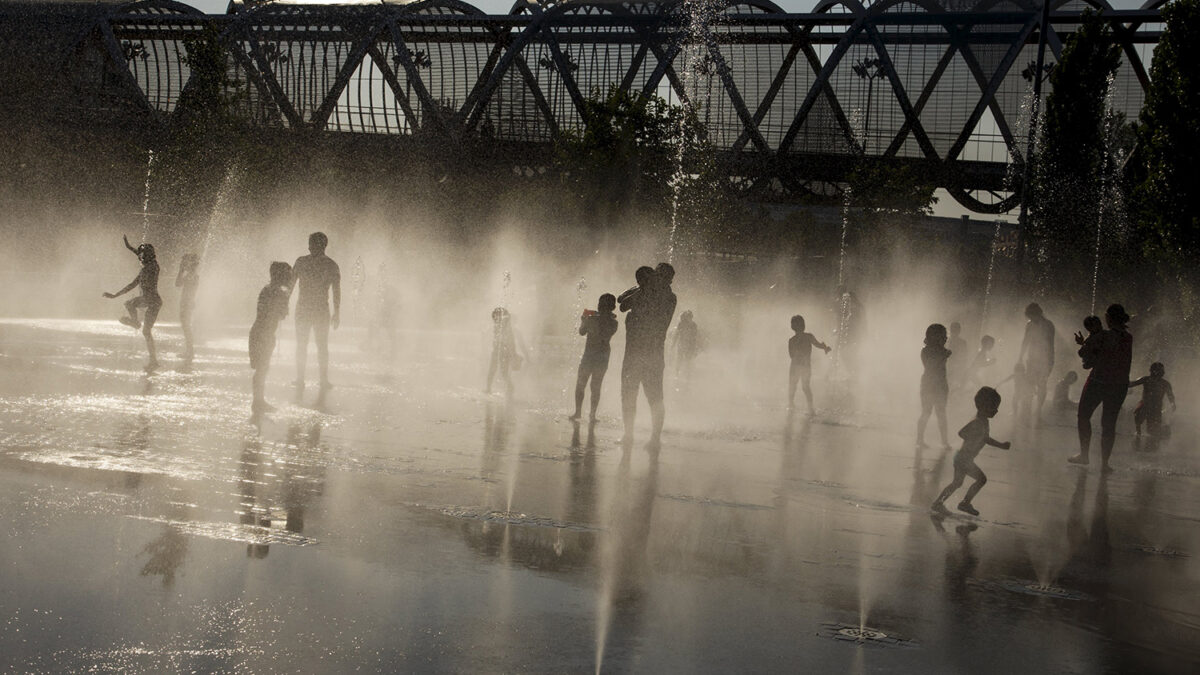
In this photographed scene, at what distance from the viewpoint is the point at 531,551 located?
24.6 feet

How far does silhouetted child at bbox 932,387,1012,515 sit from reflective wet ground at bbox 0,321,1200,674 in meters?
0.20

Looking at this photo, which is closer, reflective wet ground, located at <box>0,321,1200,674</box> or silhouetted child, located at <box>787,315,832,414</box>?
reflective wet ground, located at <box>0,321,1200,674</box>

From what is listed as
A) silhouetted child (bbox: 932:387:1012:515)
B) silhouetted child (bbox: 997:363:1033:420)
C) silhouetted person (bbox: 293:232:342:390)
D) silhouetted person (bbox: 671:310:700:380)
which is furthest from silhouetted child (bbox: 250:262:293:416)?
silhouetted child (bbox: 997:363:1033:420)

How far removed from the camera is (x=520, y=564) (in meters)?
7.12

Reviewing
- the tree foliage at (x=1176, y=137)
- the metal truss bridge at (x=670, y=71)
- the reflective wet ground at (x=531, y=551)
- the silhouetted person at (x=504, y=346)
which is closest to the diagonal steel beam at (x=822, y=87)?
the metal truss bridge at (x=670, y=71)

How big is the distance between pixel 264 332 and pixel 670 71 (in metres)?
63.2

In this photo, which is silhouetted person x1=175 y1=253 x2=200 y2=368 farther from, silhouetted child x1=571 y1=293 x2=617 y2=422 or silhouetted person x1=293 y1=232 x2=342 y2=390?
silhouetted child x1=571 y1=293 x2=617 y2=422

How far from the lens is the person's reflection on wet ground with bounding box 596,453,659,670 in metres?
5.92

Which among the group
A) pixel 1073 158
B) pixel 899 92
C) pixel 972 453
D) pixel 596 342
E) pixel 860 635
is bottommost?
pixel 860 635

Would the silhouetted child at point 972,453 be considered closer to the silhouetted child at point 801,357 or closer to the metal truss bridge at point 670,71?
the silhouetted child at point 801,357

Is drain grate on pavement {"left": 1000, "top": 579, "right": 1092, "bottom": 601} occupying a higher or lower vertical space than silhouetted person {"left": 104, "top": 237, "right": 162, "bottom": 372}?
lower

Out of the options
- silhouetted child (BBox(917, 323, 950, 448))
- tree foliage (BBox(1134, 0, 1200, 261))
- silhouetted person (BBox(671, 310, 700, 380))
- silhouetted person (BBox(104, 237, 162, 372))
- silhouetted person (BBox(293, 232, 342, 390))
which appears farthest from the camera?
tree foliage (BBox(1134, 0, 1200, 261))

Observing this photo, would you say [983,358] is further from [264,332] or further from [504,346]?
[264,332]

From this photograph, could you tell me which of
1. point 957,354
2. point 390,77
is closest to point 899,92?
point 390,77
